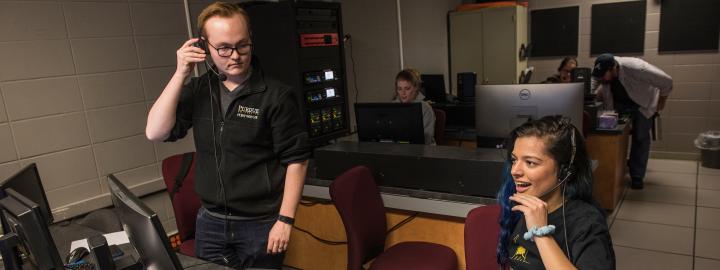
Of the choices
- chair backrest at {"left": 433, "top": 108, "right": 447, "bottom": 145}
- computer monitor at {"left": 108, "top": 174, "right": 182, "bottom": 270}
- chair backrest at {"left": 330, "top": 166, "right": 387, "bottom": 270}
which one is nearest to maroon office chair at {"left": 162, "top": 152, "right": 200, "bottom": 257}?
chair backrest at {"left": 330, "top": 166, "right": 387, "bottom": 270}

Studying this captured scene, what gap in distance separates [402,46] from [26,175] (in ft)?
12.3

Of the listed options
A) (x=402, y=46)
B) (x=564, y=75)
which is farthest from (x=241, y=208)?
(x=564, y=75)

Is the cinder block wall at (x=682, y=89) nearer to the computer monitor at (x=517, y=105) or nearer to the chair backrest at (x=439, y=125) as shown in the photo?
the chair backrest at (x=439, y=125)

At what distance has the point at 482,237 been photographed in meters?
1.63

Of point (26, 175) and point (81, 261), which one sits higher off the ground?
point (26, 175)

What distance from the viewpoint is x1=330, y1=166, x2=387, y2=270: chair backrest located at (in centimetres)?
192

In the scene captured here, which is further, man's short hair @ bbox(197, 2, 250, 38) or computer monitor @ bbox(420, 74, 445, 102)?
computer monitor @ bbox(420, 74, 445, 102)

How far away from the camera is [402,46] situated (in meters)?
4.74

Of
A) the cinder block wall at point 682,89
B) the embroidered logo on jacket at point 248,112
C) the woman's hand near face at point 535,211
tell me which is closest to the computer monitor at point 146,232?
the embroidered logo on jacket at point 248,112

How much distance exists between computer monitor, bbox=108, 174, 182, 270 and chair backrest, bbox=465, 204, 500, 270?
1.02 meters

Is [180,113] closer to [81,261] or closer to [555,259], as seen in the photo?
[81,261]

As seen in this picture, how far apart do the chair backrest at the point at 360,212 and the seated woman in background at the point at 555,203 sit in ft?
2.42

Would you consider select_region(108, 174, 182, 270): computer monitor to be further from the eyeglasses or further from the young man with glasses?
the eyeglasses

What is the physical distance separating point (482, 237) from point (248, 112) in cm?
93
